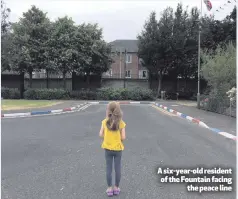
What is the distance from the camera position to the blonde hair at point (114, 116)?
4.19 metres

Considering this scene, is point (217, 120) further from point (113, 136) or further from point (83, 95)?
point (83, 95)

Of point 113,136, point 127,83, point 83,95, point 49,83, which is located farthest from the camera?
point 127,83

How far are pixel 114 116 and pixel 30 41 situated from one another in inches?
1308

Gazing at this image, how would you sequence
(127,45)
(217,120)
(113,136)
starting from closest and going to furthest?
(113,136), (217,120), (127,45)

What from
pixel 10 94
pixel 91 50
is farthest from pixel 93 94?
pixel 10 94

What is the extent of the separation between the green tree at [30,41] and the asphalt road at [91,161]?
83.7 feet

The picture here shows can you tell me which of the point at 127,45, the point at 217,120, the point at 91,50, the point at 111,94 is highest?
the point at 127,45

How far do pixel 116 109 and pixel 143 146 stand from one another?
3889 mm

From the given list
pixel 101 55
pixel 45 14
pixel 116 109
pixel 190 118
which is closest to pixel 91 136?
pixel 116 109

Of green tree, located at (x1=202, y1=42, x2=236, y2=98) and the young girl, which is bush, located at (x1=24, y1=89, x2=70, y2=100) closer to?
green tree, located at (x1=202, y1=42, x2=236, y2=98)

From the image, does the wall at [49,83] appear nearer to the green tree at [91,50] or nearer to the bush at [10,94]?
the green tree at [91,50]

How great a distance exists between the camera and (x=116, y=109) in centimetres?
418

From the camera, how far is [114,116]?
13.8ft

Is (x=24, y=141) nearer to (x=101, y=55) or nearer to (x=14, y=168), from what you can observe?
(x=14, y=168)
